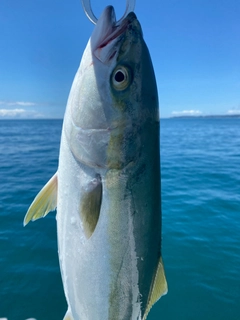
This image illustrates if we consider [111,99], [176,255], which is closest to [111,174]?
[111,99]

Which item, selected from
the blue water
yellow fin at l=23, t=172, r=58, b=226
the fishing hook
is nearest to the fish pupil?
the fishing hook

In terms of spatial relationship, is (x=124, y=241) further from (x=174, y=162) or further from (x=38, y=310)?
(x=174, y=162)

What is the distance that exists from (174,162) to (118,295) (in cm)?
1826

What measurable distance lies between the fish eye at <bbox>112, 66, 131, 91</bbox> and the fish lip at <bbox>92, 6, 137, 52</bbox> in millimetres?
157

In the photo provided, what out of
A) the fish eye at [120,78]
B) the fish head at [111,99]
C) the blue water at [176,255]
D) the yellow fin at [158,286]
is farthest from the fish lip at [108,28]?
the blue water at [176,255]

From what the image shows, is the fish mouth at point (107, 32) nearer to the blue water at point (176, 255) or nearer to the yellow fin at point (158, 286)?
the yellow fin at point (158, 286)

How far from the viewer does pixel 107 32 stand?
157 cm

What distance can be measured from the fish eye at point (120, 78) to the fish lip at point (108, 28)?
0.16m

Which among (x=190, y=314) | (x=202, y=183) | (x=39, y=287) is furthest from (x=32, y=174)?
(x=190, y=314)

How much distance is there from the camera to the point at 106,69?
158cm

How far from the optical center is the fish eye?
1.60 m

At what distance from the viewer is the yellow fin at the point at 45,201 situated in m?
1.87

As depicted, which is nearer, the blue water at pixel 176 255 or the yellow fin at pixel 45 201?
the yellow fin at pixel 45 201

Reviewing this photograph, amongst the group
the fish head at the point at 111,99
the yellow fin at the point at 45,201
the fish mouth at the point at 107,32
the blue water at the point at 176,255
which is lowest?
the blue water at the point at 176,255
